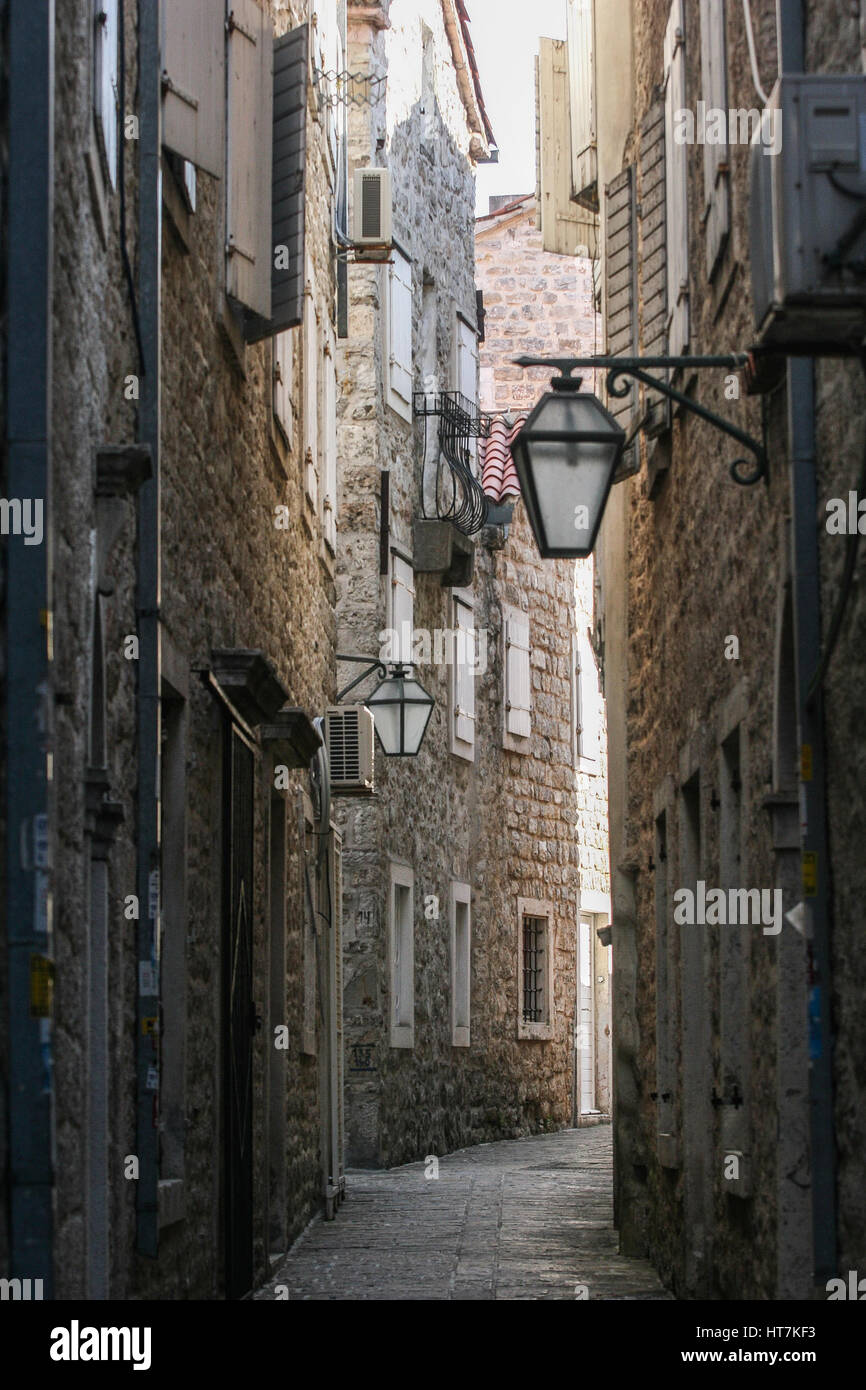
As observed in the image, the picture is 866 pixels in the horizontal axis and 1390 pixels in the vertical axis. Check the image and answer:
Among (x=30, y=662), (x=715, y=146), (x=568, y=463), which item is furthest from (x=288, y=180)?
(x=30, y=662)

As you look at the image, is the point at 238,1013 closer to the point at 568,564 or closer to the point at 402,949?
the point at 402,949

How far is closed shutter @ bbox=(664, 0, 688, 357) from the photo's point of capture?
1039cm

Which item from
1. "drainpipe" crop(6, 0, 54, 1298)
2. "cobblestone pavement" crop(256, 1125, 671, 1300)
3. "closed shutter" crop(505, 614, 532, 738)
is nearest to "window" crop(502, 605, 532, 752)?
"closed shutter" crop(505, 614, 532, 738)

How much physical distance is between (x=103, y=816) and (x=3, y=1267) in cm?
189

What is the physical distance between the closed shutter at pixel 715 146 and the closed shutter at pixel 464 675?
13.5 meters

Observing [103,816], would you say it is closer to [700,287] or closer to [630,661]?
[700,287]

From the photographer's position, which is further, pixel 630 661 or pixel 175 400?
pixel 630 661

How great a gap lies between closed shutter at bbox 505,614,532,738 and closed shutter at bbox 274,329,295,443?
11.7m

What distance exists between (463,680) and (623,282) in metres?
10.7

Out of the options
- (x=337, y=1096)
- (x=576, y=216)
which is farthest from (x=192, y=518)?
(x=576, y=216)

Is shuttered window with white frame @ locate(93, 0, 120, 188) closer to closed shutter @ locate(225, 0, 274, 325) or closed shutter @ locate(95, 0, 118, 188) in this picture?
closed shutter @ locate(95, 0, 118, 188)

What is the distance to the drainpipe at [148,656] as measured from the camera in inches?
296

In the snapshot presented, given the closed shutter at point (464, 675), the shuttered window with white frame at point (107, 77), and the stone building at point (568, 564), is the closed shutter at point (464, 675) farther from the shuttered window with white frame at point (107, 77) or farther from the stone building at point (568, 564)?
the shuttered window with white frame at point (107, 77)
